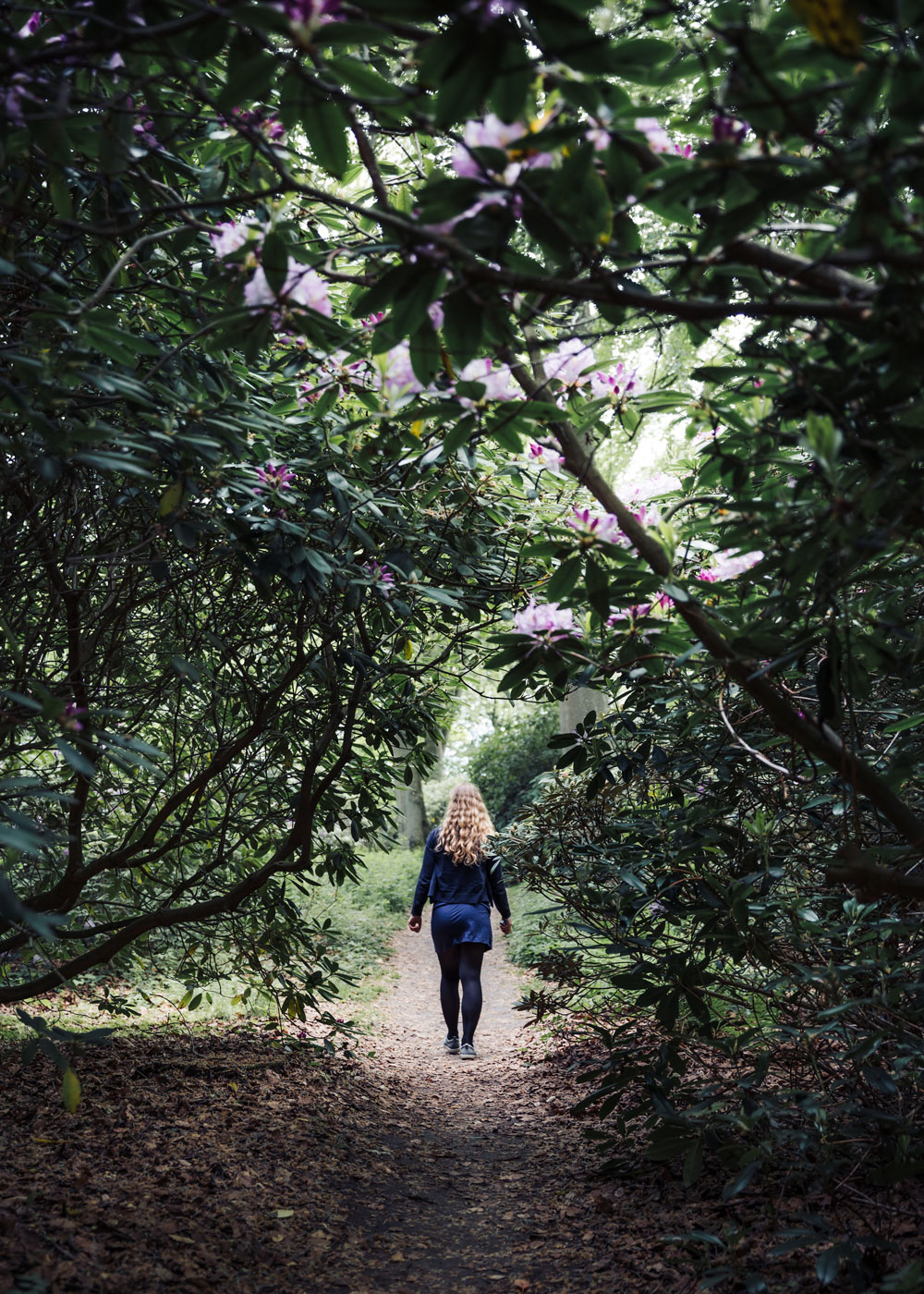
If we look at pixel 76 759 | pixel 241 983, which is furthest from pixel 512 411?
pixel 241 983

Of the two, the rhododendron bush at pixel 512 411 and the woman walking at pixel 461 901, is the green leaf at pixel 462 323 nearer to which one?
the rhododendron bush at pixel 512 411

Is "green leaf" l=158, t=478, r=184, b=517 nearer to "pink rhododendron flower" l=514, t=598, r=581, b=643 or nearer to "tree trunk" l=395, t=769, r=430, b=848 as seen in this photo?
"pink rhododendron flower" l=514, t=598, r=581, b=643

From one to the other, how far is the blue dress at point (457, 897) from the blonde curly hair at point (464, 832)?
0.07 metres

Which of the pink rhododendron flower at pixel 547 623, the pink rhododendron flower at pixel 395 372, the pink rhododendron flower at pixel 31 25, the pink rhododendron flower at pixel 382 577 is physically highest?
the pink rhododendron flower at pixel 31 25

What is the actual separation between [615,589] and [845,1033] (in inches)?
65.2

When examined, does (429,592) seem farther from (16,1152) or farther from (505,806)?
(505,806)

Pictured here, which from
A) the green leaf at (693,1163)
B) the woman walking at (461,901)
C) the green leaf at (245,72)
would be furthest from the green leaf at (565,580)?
the woman walking at (461,901)

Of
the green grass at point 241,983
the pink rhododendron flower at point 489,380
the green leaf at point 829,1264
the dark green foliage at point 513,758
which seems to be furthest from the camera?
the dark green foliage at point 513,758

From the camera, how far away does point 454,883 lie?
21.0 ft

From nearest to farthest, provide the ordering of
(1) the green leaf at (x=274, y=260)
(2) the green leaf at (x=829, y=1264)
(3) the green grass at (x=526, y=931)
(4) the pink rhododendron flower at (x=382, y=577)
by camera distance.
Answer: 1. (1) the green leaf at (x=274, y=260)
2. (2) the green leaf at (x=829, y=1264)
3. (4) the pink rhododendron flower at (x=382, y=577)
4. (3) the green grass at (x=526, y=931)

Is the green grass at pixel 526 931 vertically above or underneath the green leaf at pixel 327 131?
above

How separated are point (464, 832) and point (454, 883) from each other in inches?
14.4

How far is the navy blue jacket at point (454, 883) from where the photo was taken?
20.7 ft

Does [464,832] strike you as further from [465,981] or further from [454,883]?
[465,981]
